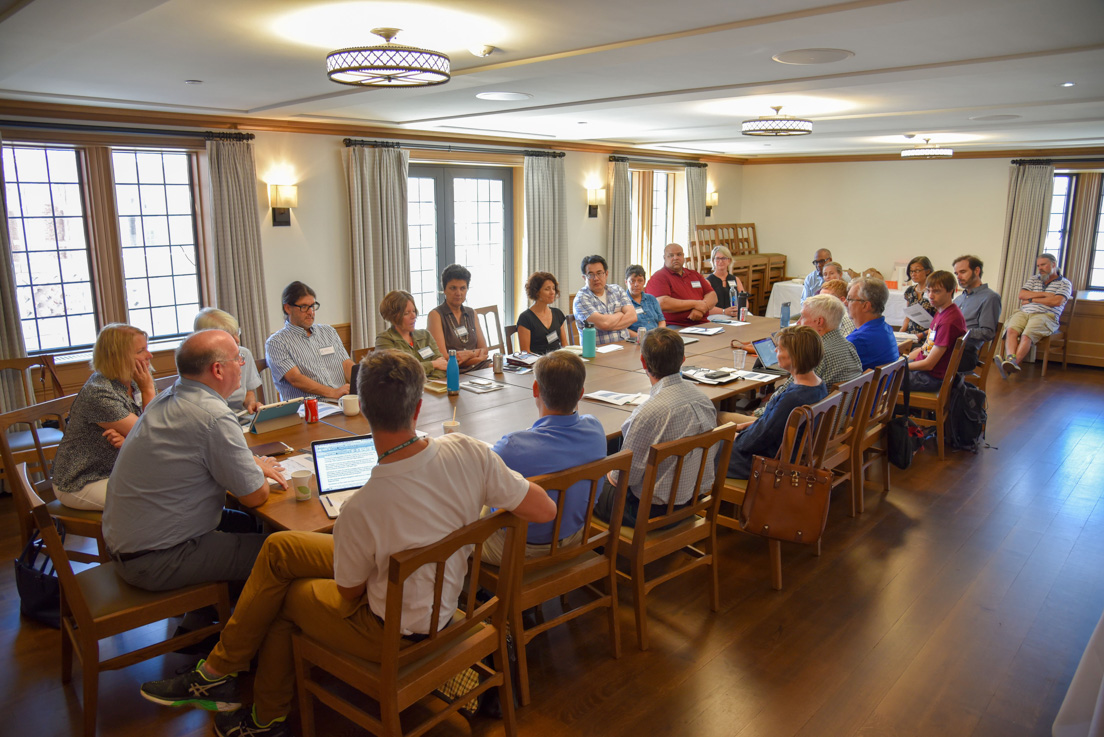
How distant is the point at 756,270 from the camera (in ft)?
36.0

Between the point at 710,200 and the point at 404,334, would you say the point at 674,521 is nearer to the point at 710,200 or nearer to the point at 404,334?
the point at 404,334

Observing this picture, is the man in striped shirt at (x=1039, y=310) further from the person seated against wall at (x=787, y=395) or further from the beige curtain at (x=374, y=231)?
A: the beige curtain at (x=374, y=231)

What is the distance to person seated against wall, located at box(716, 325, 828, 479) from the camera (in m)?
3.24

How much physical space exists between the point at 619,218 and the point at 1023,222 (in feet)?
16.4

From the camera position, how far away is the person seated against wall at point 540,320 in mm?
4906

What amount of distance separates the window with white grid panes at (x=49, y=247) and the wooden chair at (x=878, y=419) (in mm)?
5479

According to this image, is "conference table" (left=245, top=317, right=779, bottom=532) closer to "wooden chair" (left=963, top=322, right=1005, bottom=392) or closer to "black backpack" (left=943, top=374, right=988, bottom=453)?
"black backpack" (left=943, top=374, right=988, bottom=453)

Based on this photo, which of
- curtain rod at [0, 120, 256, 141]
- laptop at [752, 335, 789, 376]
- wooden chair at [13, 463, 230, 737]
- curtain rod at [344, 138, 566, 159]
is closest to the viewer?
wooden chair at [13, 463, 230, 737]

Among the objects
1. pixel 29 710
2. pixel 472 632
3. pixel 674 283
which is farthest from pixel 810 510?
pixel 674 283

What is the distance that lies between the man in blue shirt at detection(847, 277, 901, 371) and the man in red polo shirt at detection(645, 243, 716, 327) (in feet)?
6.20

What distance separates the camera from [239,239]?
18.8 ft

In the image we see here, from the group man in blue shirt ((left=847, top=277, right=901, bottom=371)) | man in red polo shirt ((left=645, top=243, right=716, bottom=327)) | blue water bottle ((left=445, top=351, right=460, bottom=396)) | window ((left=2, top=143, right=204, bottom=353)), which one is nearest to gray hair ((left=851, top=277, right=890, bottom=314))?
man in blue shirt ((left=847, top=277, right=901, bottom=371))

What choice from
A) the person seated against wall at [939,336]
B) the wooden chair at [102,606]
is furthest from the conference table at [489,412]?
the person seated against wall at [939,336]

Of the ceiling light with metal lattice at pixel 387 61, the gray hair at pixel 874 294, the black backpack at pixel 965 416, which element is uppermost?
the ceiling light with metal lattice at pixel 387 61
